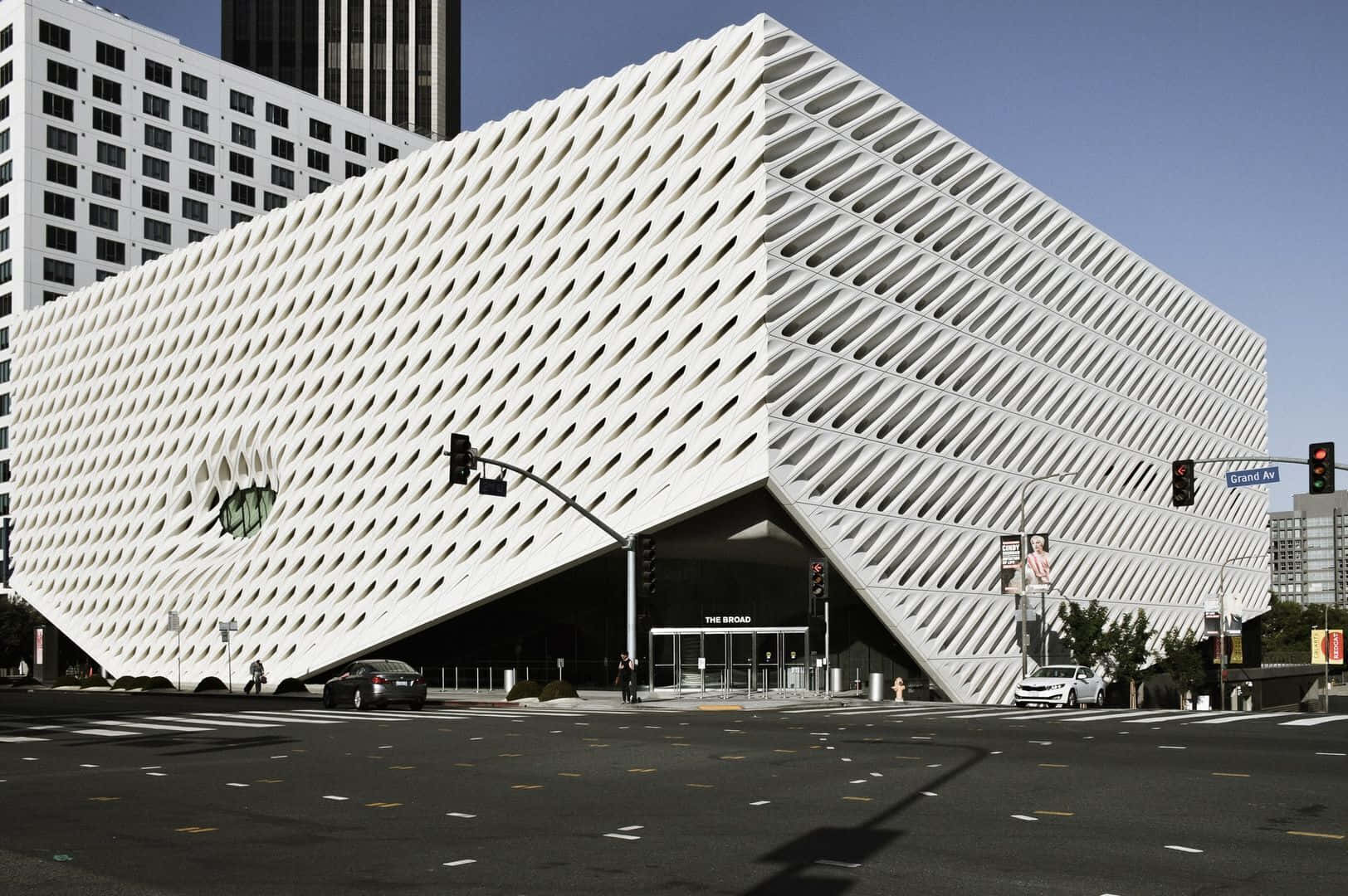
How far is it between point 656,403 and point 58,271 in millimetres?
65401

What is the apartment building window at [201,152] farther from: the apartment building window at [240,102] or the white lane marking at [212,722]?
the white lane marking at [212,722]

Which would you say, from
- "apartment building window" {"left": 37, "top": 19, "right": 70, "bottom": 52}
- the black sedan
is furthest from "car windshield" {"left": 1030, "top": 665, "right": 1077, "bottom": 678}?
"apartment building window" {"left": 37, "top": 19, "right": 70, "bottom": 52}

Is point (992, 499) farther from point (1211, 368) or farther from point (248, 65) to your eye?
point (248, 65)

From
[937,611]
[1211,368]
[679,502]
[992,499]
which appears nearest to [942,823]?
[679,502]

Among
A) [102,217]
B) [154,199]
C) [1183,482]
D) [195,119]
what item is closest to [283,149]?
[195,119]

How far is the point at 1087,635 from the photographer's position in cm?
6103

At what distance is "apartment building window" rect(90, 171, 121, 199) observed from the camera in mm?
98812

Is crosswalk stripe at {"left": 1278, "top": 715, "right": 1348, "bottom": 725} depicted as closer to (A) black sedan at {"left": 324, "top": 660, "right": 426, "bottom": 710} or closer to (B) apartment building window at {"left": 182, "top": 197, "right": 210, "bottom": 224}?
(A) black sedan at {"left": 324, "top": 660, "right": 426, "bottom": 710}

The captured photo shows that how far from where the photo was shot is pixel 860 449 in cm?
5100

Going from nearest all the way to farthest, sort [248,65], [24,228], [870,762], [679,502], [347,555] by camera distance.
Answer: [870,762] < [679,502] < [347,555] < [24,228] < [248,65]

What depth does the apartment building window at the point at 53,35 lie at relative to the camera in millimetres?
96188

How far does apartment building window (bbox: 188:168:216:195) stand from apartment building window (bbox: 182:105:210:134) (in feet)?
11.5

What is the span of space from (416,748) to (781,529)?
2878cm

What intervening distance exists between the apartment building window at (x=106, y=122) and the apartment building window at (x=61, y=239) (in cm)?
859
